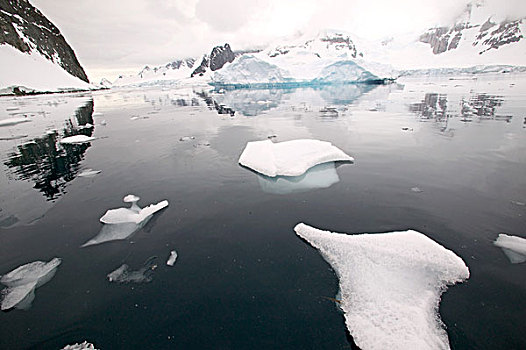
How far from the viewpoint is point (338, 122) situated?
50.0ft

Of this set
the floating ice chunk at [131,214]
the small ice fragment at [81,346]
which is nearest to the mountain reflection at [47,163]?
the floating ice chunk at [131,214]

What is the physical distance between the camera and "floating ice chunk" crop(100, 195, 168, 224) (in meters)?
5.19

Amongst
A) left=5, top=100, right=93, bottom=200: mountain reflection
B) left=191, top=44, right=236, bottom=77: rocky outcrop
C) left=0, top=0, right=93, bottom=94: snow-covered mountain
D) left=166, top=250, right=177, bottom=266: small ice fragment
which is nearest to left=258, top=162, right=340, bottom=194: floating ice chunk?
left=166, top=250, right=177, bottom=266: small ice fragment

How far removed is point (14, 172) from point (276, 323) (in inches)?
390

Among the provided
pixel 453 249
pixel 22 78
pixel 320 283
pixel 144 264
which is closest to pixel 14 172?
pixel 144 264

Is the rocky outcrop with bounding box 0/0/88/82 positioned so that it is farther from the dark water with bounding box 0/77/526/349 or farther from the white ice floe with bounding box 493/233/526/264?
the white ice floe with bounding box 493/233/526/264

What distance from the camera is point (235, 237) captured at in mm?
4660

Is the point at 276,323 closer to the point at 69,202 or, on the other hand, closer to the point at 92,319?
the point at 92,319

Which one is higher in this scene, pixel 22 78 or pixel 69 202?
pixel 22 78

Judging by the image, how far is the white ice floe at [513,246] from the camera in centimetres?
390

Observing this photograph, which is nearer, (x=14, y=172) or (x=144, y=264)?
(x=144, y=264)

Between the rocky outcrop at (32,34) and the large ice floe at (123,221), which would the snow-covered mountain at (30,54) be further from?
the large ice floe at (123,221)

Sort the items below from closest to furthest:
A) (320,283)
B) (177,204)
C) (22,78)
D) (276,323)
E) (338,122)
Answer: (276,323) → (320,283) → (177,204) → (338,122) → (22,78)

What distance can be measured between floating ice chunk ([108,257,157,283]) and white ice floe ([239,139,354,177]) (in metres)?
4.10
